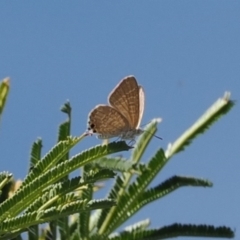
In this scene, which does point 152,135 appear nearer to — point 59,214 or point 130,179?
point 130,179

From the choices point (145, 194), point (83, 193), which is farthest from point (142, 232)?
point (83, 193)

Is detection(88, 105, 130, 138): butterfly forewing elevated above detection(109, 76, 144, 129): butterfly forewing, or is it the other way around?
detection(109, 76, 144, 129): butterfly forewing

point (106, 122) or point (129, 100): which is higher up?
point (129, 100)

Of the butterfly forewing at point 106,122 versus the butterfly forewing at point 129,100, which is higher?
the butterfly forewing at point 129,100
